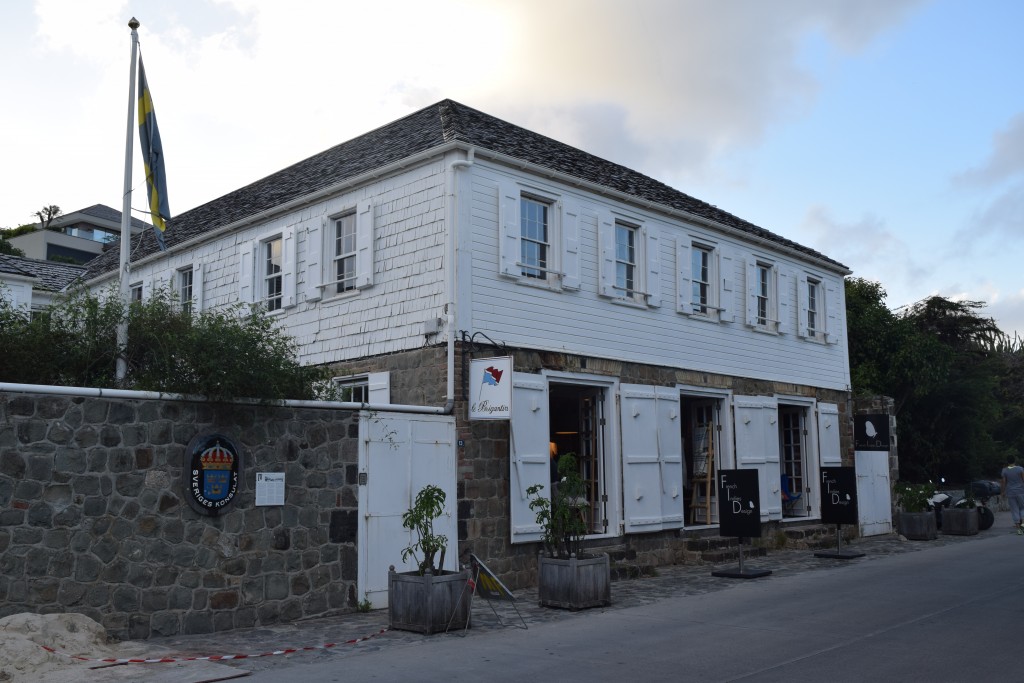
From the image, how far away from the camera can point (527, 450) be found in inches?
534

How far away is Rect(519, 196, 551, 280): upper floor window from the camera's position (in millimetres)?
14484

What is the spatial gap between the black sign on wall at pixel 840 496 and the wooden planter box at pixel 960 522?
5860 mm

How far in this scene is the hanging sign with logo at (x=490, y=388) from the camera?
12.4 meters

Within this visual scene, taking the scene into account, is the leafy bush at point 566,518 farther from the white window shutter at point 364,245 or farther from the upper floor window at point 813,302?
the upper floor window at point 813,302

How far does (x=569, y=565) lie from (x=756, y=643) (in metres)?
2.89

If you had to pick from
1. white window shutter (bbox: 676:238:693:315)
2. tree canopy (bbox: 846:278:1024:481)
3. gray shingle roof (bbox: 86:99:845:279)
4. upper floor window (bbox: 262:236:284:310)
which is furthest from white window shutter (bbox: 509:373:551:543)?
tree canopy (bbox: 846:278:1024:481)

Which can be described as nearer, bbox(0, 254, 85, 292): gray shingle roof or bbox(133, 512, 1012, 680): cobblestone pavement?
bbox(133, 512, 1012, 680): cobblestone pavement

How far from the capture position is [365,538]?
1145 cm

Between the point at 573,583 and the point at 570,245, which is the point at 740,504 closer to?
the point at 573,583

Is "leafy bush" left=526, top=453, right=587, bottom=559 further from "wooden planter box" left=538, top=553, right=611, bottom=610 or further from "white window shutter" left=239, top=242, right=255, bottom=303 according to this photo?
"white window shutter" left=239, top=242, right=255, bottom=303

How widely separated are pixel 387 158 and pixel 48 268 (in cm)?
1392

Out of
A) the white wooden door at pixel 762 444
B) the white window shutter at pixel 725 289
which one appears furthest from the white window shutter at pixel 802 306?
the white window shutter at pixel 725 289

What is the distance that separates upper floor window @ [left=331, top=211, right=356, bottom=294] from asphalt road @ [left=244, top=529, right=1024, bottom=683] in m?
6.88

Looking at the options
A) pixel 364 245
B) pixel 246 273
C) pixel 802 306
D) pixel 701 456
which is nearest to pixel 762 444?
pixel 701 456
